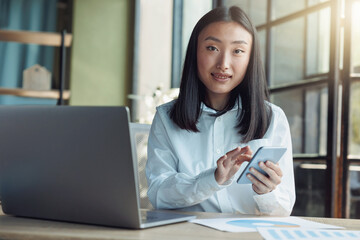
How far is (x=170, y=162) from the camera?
1.46m

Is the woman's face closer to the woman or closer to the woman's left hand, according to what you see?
the woman

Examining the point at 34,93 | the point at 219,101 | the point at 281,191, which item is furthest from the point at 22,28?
the point at 281,191

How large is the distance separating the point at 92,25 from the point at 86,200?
3918 millimetres

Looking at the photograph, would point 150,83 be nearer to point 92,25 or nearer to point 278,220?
point 92,25

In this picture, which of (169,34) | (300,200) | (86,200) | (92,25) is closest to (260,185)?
(86,200)

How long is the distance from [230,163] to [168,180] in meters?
0.26

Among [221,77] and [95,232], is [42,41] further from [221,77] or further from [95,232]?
[95,232]

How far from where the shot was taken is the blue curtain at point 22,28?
4.88 metres

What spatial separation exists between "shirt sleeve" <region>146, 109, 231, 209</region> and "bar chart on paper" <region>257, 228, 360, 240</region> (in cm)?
28

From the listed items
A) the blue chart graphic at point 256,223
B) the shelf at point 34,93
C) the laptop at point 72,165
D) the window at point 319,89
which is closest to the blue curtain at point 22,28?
the shelf at point 34,93

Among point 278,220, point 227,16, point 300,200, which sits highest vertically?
point 227,16

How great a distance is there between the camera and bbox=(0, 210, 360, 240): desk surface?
0.84 meters

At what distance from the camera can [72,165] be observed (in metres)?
0.90

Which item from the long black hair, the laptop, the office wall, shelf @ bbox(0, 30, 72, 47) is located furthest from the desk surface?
the office wall
